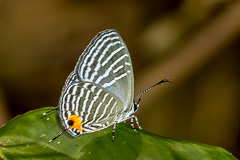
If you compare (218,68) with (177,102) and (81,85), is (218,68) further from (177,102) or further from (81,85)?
(81,85)

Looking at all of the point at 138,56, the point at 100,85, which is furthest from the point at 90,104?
the point at 138,56

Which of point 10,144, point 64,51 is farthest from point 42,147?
point 64,51

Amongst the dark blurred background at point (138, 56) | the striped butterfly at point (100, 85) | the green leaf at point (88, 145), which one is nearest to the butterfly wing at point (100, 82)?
the striped butterfly at point (100, 85)

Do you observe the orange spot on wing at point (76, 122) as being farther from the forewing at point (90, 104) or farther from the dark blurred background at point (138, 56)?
the dark blurred background at point (138, 56)

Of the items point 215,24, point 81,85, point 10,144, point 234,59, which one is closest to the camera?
point 10,144

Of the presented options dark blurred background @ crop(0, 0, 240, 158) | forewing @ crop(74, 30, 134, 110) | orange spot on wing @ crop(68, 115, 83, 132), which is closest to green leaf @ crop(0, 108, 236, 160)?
orange spot on wing @ crop(68, 115, 83, 132)

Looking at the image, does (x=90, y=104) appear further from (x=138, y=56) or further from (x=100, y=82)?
(x=138, y=56)

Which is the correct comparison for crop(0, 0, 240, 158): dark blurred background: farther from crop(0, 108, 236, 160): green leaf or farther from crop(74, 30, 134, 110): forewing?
crop(0, 108, 236, 160): green leaf
